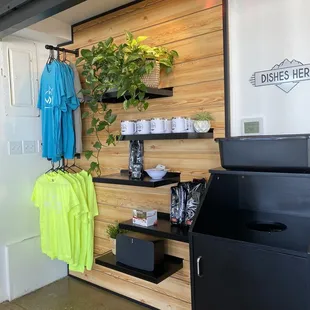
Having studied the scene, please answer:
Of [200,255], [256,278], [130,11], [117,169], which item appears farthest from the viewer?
[117,169]

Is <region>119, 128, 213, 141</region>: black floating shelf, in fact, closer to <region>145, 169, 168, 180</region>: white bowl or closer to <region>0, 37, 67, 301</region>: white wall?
<region>145, 169, 168, 180</region>: white bowl

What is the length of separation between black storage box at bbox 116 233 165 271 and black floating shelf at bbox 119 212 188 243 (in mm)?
77

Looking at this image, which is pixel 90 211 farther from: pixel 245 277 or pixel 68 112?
pixel 245 277

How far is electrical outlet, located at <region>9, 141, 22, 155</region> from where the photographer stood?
270 cm

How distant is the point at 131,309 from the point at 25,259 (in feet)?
3.32

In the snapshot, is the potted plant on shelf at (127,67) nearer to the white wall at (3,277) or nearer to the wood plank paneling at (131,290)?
the wood plank paneling at (131,290)

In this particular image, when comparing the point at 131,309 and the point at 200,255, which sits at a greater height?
the point at 200,255

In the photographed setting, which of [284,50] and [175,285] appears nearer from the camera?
[284,50]

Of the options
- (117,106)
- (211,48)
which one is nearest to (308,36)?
(211,48)

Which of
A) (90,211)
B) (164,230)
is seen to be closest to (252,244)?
(164,230)

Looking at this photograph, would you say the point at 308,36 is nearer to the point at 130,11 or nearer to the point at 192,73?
the point at 192,73

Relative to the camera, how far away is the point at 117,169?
2633 mm

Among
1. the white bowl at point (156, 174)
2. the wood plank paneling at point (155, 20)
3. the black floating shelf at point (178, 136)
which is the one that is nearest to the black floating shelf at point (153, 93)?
the black floating shelf at point (178, 136)

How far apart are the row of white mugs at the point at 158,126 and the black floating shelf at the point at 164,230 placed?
23.9 inches
